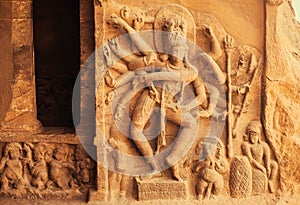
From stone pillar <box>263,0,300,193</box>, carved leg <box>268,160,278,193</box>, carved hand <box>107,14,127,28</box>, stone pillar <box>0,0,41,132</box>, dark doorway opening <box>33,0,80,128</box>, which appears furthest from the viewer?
dark doorway opening <box>33,0,80,128</box>

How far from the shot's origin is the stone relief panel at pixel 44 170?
5.77 metres

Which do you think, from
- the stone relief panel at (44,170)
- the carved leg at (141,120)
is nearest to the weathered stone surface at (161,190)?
the carved leg at (141,120)

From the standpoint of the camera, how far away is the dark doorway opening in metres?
7.79

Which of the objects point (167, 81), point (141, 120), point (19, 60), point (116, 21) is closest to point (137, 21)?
point (116, 21)

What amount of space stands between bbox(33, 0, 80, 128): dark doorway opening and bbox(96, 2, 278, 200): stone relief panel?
7.52ft

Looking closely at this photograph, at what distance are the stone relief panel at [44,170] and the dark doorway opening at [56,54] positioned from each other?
75.6 inches

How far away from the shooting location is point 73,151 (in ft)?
19.1

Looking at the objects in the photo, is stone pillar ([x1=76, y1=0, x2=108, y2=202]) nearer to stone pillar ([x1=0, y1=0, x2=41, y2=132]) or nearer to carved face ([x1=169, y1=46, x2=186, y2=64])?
stone pillar ([x1=0, y1=0, x2=41, y2=132])

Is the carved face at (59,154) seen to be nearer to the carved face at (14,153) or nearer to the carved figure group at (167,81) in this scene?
the carved face at (14,153)

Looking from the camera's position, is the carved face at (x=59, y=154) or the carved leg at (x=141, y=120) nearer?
the carved leg at (x=141, y=120)

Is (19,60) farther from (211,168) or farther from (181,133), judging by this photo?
(211,168)

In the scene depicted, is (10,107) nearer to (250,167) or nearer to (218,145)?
(218,145)

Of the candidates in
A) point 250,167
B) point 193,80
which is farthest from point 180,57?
point 250,167

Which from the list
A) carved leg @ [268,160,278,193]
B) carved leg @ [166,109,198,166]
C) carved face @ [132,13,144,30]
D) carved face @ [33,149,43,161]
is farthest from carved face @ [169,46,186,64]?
carved face @ [33,149,43,161]
